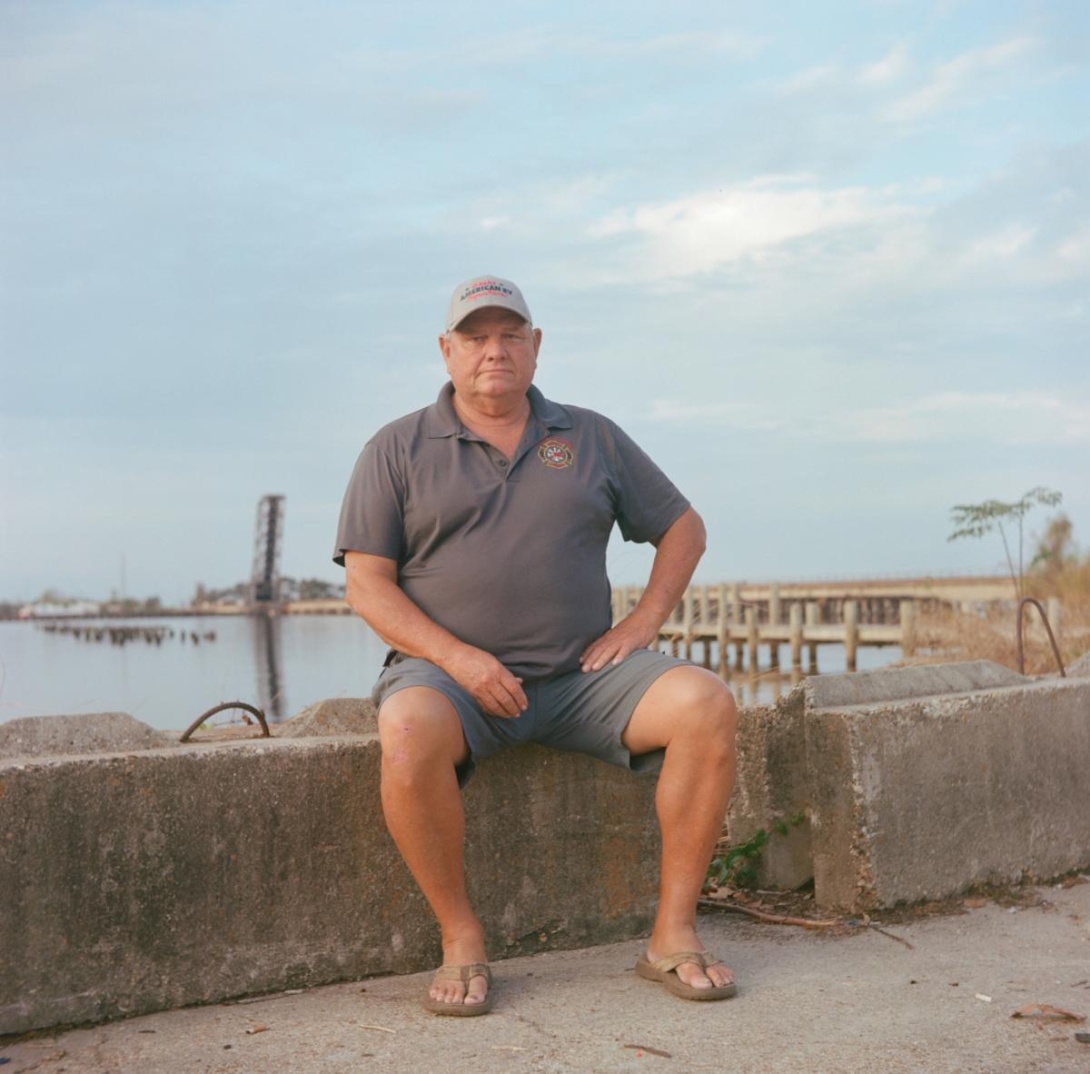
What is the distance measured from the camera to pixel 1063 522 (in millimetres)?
25188

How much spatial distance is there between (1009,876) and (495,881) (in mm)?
1836

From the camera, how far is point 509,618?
10.9 ft

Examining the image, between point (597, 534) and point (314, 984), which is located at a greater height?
point (597, 534)

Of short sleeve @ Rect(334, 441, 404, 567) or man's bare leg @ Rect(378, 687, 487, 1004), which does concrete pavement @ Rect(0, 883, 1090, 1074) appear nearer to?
man's bare leg @ Rect(378, 687, 487, 1004)

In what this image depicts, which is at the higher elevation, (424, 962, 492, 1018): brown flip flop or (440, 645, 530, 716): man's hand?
(440, 645, 530, 716): man's hand

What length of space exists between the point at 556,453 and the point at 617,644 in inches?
22.3

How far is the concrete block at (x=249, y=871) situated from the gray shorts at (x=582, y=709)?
0.50 feet

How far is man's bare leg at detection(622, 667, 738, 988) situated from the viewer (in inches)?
124

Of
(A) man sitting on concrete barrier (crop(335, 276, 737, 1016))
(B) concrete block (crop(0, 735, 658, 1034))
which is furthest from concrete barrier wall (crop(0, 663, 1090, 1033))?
(A) man sitting on concrete barrier (crop(335, 276, 737, 1016))

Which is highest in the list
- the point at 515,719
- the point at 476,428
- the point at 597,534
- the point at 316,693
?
the point at 476,428

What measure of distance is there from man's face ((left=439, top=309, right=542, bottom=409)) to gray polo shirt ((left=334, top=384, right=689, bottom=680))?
0.11 metres

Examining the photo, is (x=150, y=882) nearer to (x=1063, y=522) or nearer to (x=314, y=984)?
(x=314, y=984)

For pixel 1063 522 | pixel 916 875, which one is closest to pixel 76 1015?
pixel 916 875

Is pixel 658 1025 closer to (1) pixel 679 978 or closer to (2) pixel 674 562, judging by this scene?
(1) pixel 679 978
